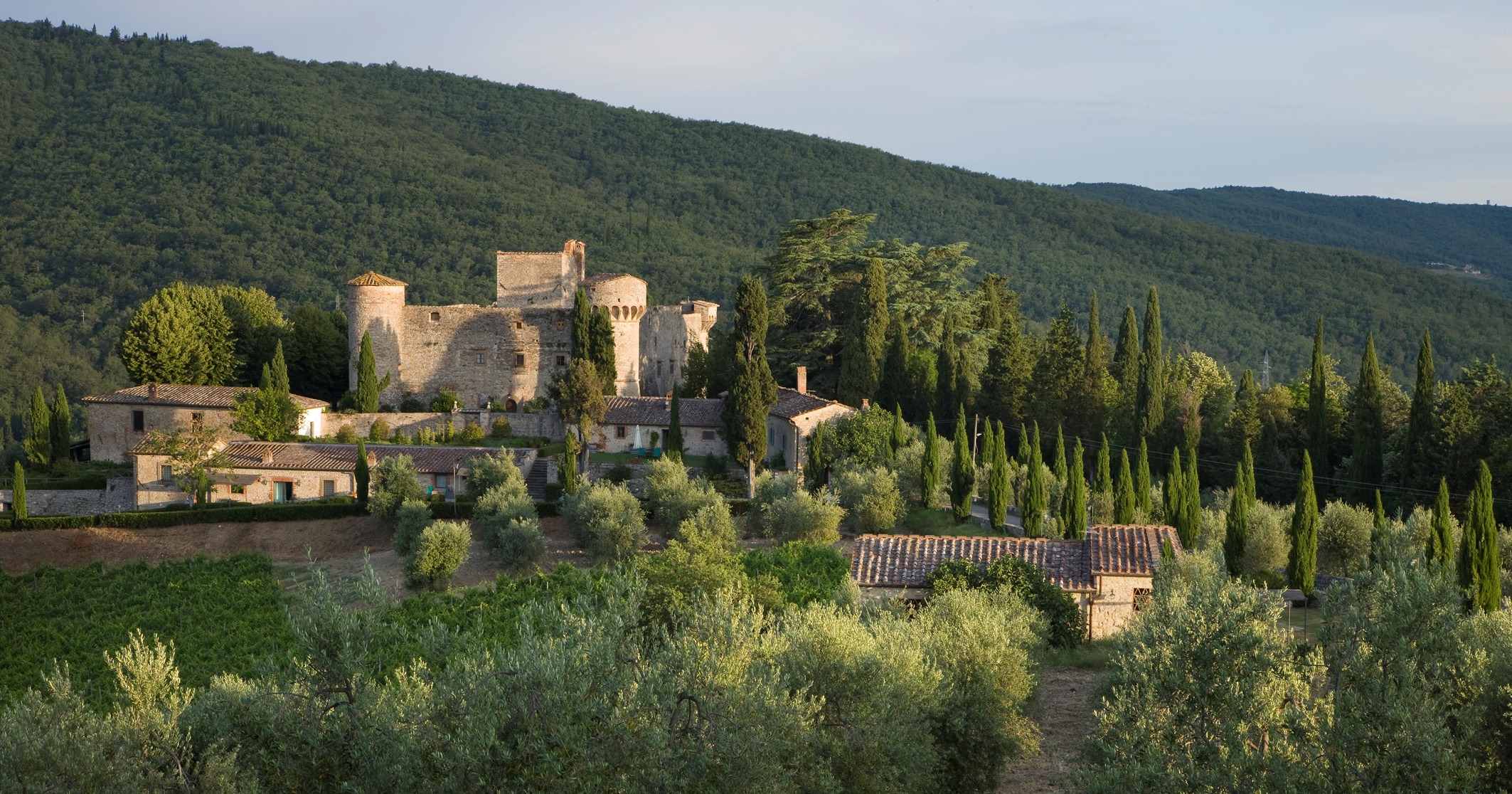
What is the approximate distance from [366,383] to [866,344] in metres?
16.0

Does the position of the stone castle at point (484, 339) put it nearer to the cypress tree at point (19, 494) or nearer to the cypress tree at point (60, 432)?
the cypress tree at point (60, 432)

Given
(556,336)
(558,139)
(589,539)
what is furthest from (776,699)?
(558,139)

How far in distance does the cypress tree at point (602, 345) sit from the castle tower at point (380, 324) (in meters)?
7.12

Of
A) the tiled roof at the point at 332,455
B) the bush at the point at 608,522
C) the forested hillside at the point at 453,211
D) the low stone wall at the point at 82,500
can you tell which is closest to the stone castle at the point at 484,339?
the tiled roof at the point at 332,455

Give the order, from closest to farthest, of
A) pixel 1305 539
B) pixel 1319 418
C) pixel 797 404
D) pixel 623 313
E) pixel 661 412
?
pixel 1305 539, pixel 1319 418, pixel 797 404, pixel 661 412, pixel 623 313

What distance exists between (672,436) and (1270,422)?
16.9 metres

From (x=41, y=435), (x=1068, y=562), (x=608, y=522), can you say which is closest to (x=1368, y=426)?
(x=1068, y=562)

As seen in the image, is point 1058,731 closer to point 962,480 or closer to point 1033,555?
point 1033,555

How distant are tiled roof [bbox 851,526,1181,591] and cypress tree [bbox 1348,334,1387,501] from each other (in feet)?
41.0

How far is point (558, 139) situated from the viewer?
125m

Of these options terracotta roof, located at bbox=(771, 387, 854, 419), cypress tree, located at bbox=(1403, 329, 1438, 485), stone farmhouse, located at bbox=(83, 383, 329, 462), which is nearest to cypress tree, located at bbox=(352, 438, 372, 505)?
stone farmhouse, located at bbox=(83, 383, 329, 462)

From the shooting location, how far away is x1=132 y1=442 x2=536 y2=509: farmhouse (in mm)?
39938

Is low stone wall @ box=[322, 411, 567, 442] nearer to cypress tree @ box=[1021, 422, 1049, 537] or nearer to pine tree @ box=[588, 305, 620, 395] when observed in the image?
pine tree @ box=[588, 305, 620, 395]

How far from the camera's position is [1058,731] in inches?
716
